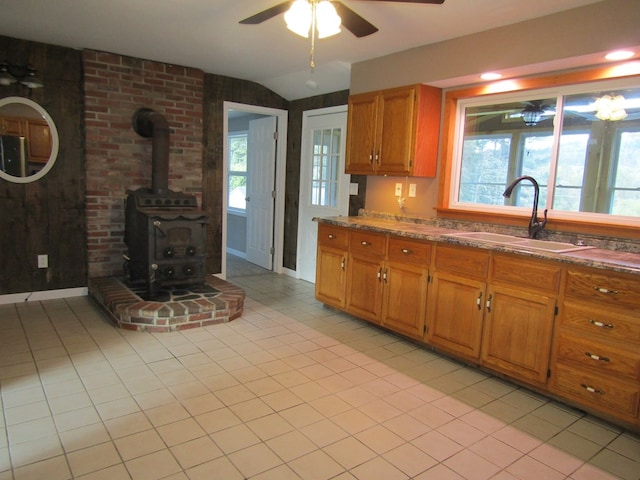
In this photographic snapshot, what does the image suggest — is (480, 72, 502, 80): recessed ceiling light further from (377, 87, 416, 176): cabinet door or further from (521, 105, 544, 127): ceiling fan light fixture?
(377, 87, 416, 176): cabinet door

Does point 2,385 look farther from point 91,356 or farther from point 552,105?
point 552,105

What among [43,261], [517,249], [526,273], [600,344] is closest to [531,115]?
[517,249]

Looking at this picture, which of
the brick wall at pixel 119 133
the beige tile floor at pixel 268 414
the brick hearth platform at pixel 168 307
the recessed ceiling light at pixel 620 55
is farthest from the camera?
the brick wall at pixel 119 133

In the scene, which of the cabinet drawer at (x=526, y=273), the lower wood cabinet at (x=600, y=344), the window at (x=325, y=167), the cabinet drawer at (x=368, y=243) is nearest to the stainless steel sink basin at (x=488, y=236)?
the cabinet drawer at (x=526, y=273)

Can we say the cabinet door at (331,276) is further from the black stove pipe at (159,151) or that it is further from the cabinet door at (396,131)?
the black stove pipe at (159,151)

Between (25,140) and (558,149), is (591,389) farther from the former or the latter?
(25,140)

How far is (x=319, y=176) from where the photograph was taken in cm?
525

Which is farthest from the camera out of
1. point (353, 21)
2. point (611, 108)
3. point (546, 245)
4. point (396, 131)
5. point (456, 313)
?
point (396, 131)

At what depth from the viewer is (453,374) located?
2986 millimetres

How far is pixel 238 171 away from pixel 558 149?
16.3 feet

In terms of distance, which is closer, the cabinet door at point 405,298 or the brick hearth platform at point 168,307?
the cabinet door at point 405,298

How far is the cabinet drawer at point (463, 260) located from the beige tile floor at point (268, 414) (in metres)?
0.70

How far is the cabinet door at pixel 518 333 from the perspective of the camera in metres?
2.60

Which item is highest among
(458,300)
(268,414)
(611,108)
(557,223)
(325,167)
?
(611,108)
